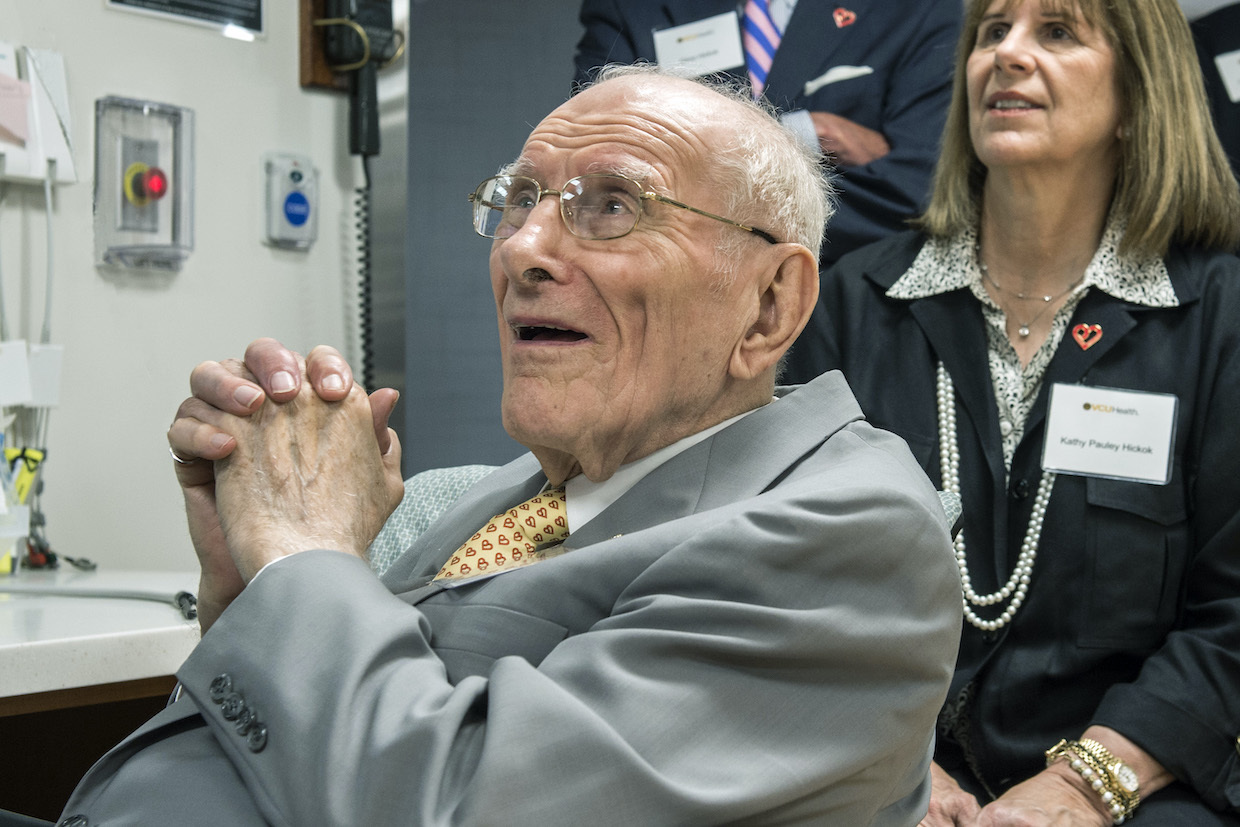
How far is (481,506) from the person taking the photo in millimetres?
1441

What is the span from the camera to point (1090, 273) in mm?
1873

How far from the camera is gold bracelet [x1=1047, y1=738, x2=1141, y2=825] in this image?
156cm

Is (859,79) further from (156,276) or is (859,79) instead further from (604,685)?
(604,685)

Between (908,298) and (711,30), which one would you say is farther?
(711,30)

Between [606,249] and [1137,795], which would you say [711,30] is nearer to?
[606,249]

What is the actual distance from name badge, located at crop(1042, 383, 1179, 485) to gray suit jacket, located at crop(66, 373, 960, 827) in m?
0.79

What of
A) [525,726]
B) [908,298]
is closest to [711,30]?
[908,298]

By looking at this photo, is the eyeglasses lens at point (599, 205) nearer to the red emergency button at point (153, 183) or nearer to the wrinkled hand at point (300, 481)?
the wrinkled hand at point (300, 481)

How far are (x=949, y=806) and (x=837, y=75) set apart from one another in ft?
4.78

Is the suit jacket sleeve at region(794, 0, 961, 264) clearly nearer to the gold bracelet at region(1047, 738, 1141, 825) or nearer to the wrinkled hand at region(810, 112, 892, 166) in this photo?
the wrinkled hand at region(810, 112, 892, 166)

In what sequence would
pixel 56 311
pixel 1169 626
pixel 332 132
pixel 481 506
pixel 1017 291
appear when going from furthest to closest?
pixel 332 132, pixel 56 311, pixel 1017 291, pixel 1169 626, pixel 481 506

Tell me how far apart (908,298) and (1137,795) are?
2.77 feet

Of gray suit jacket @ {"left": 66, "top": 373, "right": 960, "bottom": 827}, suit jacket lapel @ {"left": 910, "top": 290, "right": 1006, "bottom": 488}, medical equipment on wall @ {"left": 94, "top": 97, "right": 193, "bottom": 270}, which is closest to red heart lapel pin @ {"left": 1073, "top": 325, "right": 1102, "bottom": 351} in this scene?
suit jacket lapel @ {"left": 910, "top": 290, "right": 1006, "bottom": 488}

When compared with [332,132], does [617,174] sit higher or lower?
lower
